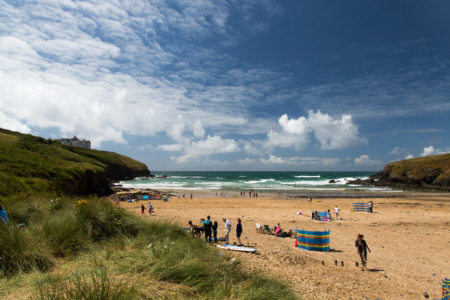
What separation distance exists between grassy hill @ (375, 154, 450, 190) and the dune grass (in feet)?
219

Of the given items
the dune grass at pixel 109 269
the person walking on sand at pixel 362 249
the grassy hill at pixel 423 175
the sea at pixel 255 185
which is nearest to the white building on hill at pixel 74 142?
the sea at pixel 255 185

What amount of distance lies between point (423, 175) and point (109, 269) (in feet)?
239

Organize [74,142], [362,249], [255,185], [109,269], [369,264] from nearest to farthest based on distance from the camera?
[109,269] → [362,249] → [369,264] → [255,185] → [74,142]

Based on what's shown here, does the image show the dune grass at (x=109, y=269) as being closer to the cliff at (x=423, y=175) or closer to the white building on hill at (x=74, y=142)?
the cliff at (x=423, y=175)

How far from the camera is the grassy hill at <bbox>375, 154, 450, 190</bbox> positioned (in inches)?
2063

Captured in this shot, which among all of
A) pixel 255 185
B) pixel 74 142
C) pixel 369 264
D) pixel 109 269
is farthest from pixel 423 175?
pixel 74 142

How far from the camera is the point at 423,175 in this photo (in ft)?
183

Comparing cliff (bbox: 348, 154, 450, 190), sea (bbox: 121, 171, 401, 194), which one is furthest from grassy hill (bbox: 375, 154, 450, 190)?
sea (bbox: 121, 171, 401, 194)

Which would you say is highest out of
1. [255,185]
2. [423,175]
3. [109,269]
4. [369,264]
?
[423,175]

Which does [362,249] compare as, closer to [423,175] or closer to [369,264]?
[369,264]

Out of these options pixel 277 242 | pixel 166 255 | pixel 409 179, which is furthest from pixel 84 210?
pixel 409 179

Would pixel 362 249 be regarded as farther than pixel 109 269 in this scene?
Yes

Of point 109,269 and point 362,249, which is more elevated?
point 109,269

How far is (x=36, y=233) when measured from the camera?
5020 millimetres
